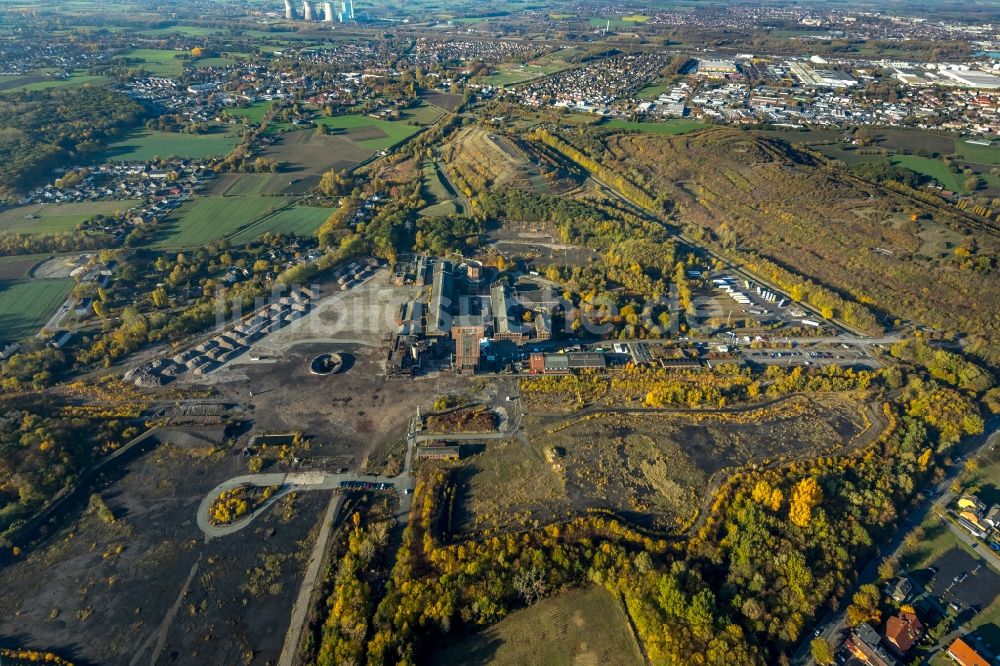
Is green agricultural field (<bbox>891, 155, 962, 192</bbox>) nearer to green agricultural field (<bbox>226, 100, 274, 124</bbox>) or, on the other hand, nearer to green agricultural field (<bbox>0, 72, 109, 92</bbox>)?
green agricultural field (<bbox>226, 100, 274, 124</bbox>)

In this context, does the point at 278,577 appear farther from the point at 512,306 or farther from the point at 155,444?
the point at 512,306

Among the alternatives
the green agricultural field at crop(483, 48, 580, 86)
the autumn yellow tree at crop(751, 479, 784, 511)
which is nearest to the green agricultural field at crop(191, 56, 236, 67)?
the green agricultural field at crop(483, 48, 580, 86)

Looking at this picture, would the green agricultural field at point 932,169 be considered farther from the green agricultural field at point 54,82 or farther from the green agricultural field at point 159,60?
the green agricultural field at point 54,82

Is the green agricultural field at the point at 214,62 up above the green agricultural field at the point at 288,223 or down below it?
above

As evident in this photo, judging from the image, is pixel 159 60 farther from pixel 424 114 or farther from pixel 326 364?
pixel 326 364

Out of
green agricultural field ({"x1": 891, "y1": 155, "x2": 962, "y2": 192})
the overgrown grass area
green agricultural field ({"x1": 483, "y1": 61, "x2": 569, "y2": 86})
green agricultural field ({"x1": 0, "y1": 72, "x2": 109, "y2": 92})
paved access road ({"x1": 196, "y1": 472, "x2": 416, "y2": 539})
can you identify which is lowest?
paved access road ({"x1": 196, "y1": 472, "x2": 416, "y2": 539})

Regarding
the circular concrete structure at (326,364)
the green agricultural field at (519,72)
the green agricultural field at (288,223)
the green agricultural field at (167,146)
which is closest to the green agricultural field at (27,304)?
the green agricultural field at (288,223)
